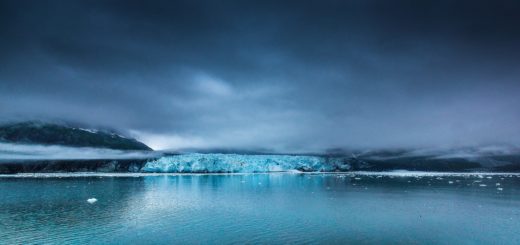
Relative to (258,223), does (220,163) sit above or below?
above

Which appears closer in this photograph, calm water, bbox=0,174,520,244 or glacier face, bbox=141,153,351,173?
calm water, bbox=0,174,520,244

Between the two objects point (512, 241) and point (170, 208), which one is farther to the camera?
point (170, 208)

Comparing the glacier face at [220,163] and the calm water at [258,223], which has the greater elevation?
the glacier face at [220,163]

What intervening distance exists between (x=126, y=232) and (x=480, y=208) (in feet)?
145

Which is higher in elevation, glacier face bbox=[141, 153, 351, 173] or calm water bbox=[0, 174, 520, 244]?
glacier face bbox=[141, 153, 351, 173]

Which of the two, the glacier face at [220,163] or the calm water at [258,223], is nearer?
the calm water at [258,223]

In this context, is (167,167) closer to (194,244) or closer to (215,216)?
(215,216)

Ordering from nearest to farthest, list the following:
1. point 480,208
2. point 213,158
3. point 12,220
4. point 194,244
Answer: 1. point 194,244
2. point 12,220
3. point 480,208
4. point 213,158

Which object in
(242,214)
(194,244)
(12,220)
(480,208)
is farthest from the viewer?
(480,208)

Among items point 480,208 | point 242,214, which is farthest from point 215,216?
point 480,208

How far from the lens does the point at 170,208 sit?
45.6m

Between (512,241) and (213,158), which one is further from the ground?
(213,158)

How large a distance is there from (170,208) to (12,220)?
56.7 ft

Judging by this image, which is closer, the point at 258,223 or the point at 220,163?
the point at 258,223
